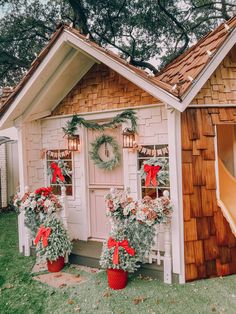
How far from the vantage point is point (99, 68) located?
18.6 feet

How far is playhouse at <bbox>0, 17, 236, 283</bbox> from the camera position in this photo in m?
4.52

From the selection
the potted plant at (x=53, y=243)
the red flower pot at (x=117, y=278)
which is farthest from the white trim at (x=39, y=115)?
the red flower pot at (x=117, y=278)

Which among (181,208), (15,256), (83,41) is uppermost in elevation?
(83,41)

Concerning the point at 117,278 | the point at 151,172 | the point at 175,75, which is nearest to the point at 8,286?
the point at 117,278

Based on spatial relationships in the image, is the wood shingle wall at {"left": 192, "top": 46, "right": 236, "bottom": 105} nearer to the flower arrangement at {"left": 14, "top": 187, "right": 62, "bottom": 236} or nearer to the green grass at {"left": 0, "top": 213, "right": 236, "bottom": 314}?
the green grass at {"left": 0, "top": 213, "right": 236, "bottom": 314}

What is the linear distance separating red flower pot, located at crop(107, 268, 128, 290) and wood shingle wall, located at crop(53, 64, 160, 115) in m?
2.80

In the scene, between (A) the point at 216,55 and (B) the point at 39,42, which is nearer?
(A) the point at 216,55

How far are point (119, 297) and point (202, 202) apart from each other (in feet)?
6.18

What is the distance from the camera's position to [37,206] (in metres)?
5.27

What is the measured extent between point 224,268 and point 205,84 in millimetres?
2946

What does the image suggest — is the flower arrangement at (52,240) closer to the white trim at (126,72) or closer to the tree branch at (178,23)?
the white trim at (126,72)

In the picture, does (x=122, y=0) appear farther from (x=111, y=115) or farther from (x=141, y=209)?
(x=141, y=209)

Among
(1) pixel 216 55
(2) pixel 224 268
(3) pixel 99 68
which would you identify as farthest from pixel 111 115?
(2) pixel 224 268

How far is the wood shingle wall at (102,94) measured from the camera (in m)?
5.27
